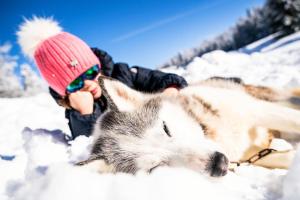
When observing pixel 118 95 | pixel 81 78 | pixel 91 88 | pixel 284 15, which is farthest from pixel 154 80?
pixel 284 15

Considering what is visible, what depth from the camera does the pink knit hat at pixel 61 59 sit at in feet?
13.1

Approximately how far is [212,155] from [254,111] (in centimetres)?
78

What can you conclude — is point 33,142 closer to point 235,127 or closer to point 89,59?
point 89,59

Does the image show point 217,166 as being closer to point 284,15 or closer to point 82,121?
point 82,121

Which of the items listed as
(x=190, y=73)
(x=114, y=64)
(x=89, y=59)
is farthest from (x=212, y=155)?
(x=190, y=73)

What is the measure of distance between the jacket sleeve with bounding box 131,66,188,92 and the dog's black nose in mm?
1888

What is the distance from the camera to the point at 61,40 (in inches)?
162

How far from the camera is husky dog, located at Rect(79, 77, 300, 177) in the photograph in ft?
7.36

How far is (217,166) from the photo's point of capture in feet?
6.58

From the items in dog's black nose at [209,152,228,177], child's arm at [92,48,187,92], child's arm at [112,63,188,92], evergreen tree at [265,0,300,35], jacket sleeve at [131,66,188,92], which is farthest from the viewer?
evergreen tree at [265,0,300,35]

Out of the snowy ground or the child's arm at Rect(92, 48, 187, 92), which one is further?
the child's arm at Rect(92, 48, 187, 92)

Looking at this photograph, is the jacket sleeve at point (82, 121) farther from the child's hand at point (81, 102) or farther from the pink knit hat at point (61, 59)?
the pink knit hat at point (61, 59)

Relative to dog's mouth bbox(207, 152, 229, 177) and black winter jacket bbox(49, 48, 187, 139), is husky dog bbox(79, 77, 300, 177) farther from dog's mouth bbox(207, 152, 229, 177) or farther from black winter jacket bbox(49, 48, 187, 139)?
black winter jacket bbox(49, 48, 187, 139)

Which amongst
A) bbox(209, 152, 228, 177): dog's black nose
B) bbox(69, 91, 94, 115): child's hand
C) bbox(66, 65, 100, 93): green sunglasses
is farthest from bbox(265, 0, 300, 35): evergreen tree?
bbox(209, 152, 228, 177): dog's black nose
